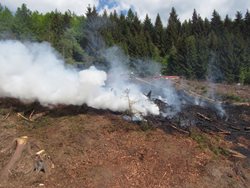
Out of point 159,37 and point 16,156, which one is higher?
point 159,37

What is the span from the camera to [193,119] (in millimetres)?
18188

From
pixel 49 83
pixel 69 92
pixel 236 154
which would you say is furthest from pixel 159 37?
pixel 236 154

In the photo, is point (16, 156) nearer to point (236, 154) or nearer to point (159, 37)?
point (236, 154)

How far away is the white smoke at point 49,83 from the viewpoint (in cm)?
1634

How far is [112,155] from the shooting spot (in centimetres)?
1307

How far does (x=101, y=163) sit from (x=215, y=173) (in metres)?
4.18

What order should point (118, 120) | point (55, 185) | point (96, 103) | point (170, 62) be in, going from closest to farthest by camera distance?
point (55, 185)
point (118, 120)
point (96, 103)
point (170, 62)

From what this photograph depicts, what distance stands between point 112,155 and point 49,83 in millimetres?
5642

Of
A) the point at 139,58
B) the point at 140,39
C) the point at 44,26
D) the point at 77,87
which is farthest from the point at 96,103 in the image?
the point at 44,26

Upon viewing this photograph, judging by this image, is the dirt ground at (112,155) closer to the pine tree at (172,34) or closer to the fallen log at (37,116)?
the fallen log at (37,116)

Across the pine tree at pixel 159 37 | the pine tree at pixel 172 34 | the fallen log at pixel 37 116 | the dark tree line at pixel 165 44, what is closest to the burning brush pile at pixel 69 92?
the fallen log at pixel 37 116

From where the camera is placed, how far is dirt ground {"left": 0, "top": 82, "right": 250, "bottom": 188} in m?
11.6

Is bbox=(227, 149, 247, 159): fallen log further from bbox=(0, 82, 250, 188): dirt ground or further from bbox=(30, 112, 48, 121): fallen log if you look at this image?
bbox=(30, 112, 48, 121): fallen log

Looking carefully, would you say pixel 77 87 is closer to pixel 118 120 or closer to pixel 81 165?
pixel 118 120
